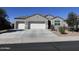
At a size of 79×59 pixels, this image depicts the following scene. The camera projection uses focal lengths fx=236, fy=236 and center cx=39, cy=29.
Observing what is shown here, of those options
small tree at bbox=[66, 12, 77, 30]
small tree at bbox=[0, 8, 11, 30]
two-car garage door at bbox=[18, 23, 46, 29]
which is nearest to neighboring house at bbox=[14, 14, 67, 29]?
two-car garage door at bbox=[18, 23, 46, 29]

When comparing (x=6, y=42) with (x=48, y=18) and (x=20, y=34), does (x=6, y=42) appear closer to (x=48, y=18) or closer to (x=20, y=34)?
(x=20, y=34)

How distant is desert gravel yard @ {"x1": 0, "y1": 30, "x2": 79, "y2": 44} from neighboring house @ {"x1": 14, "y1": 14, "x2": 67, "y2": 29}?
20.1 inches

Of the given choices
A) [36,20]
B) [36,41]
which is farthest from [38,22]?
[36,41]

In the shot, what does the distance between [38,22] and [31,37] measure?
1.30 meters

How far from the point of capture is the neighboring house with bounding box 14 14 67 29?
41.5ft

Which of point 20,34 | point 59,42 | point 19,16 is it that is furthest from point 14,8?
point 59,42

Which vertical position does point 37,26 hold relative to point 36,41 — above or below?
above

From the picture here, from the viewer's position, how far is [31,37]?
12211 millimetres

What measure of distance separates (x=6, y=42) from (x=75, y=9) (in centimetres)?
389

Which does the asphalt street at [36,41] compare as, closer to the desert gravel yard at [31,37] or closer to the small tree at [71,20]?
the desert gravel yard at [31,37]

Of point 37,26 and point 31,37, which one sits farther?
point 37,26

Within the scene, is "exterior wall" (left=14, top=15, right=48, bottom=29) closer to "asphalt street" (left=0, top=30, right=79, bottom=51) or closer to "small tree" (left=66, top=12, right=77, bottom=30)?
"asphalt street" (left=0, top=30, right=79, bottom=51)

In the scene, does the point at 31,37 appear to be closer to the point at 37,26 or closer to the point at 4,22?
the point at 37,26

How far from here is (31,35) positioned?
12.3 meters
